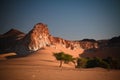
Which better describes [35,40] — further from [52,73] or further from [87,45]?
[52,73]

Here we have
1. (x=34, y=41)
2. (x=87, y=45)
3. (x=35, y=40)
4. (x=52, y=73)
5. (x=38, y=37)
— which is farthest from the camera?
(x=87, y=45)

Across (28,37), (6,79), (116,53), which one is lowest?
(6,79)

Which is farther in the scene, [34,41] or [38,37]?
[38,37]

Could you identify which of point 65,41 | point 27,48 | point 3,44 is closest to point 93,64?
point 27,48

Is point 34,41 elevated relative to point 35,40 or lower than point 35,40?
lower

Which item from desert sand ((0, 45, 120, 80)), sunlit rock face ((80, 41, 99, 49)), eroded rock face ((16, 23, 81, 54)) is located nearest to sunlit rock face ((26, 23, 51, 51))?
eroded rock face ((16, 23, 81, 54))

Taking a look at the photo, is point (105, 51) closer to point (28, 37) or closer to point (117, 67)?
point (28, 37)

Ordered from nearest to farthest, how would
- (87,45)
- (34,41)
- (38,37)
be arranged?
(34,41)
(38,37)
(87,45)

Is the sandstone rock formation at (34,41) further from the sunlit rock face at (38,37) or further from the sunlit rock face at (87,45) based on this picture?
the sunlit rock face at (87,45)

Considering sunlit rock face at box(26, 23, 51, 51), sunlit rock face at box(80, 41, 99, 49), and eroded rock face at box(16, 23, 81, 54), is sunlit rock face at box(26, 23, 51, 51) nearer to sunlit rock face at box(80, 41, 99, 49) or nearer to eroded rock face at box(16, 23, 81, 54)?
eroded rock face at box(16, 23, 81, 54)

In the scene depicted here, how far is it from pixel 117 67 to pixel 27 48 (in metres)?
48.6

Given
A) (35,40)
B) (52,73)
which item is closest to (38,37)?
(35,40)

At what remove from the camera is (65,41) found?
374ft

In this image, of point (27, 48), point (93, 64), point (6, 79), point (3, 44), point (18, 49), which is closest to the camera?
point (6, 79)
